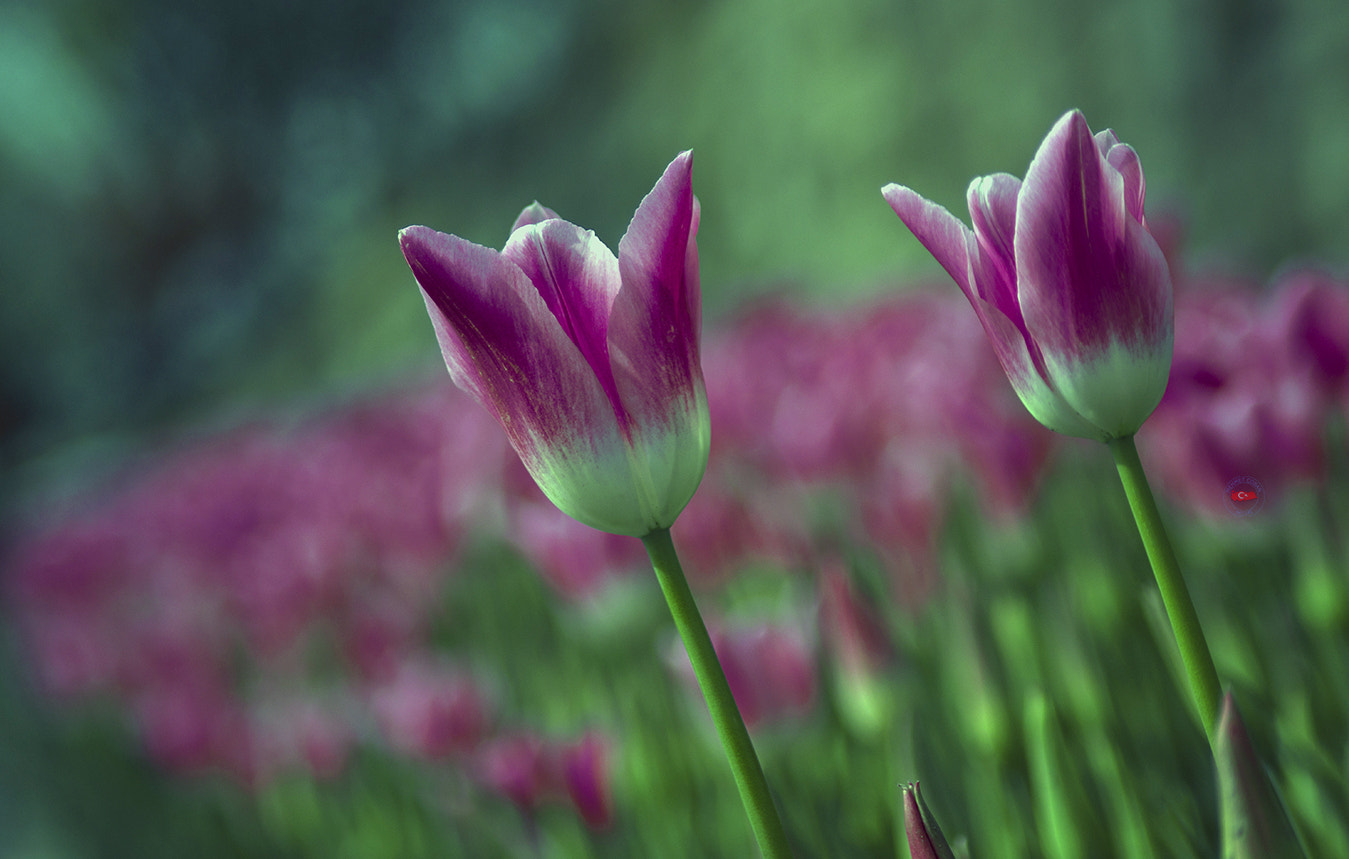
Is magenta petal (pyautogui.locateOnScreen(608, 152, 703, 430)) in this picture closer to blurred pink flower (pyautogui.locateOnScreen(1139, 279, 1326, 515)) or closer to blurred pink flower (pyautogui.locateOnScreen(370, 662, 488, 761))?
blurred pink flower (pyautogui.locateOnScreen(1139, 279, 1326, 515))

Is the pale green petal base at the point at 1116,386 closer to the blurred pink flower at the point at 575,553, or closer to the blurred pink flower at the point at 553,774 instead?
the blurred pink flower at the point at 553,774

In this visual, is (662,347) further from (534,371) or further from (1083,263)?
(1083,263)

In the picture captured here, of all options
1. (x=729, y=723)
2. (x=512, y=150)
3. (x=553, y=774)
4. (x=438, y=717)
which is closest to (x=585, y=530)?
(x=438, y=717)

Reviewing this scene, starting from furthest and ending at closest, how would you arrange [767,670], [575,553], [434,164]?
1. [434,164]
2. [575,553]
3. [767,670]

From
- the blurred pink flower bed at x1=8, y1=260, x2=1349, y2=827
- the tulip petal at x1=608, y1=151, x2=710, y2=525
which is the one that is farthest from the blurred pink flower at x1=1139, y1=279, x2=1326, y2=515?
the tulip petal at x1=608, y1=151, x2=710, y2=525

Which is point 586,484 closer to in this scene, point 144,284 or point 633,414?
point 633,414

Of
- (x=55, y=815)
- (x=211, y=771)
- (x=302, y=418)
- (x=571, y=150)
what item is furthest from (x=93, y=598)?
(x=571, y=150)
